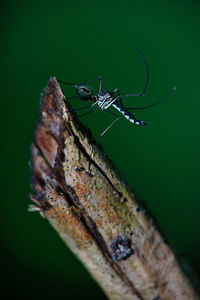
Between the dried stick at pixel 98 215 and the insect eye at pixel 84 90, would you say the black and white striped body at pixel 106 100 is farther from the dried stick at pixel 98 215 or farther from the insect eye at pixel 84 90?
the dried stick at pixel 98 215

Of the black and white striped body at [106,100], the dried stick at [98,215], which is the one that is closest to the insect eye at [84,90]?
the black and white striped body at [106,100]

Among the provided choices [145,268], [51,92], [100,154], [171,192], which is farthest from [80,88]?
[171,192]

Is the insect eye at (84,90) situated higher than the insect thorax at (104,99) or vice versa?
the insect eye at (84,90)

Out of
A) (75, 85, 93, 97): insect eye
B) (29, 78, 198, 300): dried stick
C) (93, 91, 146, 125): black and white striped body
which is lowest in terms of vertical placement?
(29, 78, 198, 300): dried stick

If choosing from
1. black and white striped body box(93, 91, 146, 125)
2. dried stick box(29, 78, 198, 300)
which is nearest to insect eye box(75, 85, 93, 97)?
black and white striped body box(93, 91, 146, 125)

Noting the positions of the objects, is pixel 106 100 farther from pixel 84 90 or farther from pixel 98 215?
pixel 98 215

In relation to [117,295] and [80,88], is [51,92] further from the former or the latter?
[117,295]

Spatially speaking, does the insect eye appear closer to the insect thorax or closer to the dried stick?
the insect thorax
